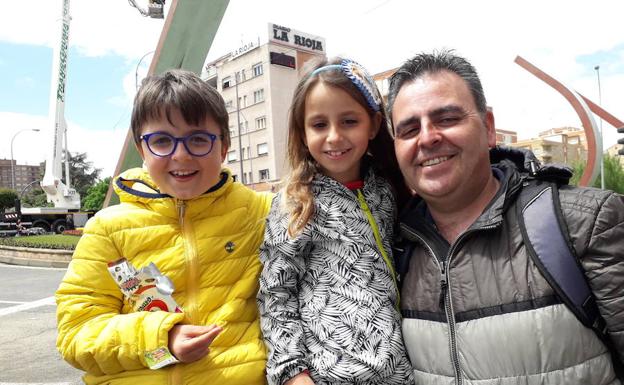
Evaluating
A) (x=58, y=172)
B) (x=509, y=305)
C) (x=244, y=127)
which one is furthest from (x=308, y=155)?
(x=244, y=127)

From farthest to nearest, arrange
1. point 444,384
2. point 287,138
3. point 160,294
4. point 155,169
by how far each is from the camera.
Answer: point 287,138 → point 155,169 → point 160,294 → point 444,384

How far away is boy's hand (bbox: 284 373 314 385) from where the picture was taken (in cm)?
170

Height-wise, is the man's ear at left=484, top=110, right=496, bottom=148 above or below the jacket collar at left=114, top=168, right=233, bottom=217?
above

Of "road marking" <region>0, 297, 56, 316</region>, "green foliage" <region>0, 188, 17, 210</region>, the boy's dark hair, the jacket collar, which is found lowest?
"road marking" <region>0, 297, 56, 316</region>

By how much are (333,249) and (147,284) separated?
727mm

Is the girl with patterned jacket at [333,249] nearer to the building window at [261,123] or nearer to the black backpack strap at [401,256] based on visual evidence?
the black backpack strap at [401,256]

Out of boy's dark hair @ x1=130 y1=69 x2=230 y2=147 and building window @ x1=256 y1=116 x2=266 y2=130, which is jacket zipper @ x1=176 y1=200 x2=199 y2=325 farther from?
building window @ x1=256 y1=116 x2=266 y2=130

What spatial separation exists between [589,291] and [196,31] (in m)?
4.09

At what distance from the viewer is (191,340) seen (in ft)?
5.47

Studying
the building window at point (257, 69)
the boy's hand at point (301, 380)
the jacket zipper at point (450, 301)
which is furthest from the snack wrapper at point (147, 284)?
the building window at point (257, 69)

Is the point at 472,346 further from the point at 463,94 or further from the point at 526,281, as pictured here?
the point at 463,94

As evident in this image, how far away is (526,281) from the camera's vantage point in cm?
148

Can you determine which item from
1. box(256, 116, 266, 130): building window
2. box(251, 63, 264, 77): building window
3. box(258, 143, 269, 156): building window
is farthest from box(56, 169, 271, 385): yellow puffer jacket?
box(251, 63, 264, 77): building window

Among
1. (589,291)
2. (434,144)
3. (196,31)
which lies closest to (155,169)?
(434,144)
